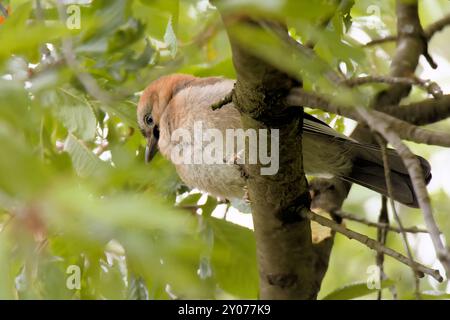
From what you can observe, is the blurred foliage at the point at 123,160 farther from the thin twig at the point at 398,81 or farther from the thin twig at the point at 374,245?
the thin twig at the point at 374,245

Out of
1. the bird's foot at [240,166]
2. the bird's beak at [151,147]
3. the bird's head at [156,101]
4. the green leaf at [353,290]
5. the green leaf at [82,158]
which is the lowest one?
the bird's beak at [151,147]

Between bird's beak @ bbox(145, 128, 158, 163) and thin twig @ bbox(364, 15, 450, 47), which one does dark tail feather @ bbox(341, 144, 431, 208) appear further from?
bird's beak @ bbox(145, 128, 158, 163)

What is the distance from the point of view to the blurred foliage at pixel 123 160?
48.7 inches

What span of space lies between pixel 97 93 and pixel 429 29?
308cm

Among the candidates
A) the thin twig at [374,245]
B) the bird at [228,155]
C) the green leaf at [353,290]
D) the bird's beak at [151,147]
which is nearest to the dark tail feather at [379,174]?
the bird at [228,155]

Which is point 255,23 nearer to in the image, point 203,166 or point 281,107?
point 281,107

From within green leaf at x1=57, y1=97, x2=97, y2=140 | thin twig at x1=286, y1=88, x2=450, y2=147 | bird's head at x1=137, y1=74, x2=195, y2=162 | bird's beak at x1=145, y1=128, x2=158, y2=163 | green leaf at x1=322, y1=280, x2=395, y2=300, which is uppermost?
thin twig at x1=286, y1=88, x2=450, y2=147

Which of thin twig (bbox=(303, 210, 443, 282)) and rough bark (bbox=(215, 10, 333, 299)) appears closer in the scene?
thin twig (bbox=(303, 210, 443, 282))

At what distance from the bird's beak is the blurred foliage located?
3.8 inches

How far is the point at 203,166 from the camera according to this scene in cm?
390

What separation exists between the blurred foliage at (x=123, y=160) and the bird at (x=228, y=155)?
12 cm

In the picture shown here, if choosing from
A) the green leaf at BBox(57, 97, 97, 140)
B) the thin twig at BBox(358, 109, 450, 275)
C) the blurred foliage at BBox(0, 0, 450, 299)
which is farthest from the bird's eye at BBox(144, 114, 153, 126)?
the thin twig at BBox(358, 109, 450, 275)

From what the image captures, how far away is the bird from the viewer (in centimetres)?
386

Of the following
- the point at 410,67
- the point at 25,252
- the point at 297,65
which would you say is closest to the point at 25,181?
the point at 25,252
